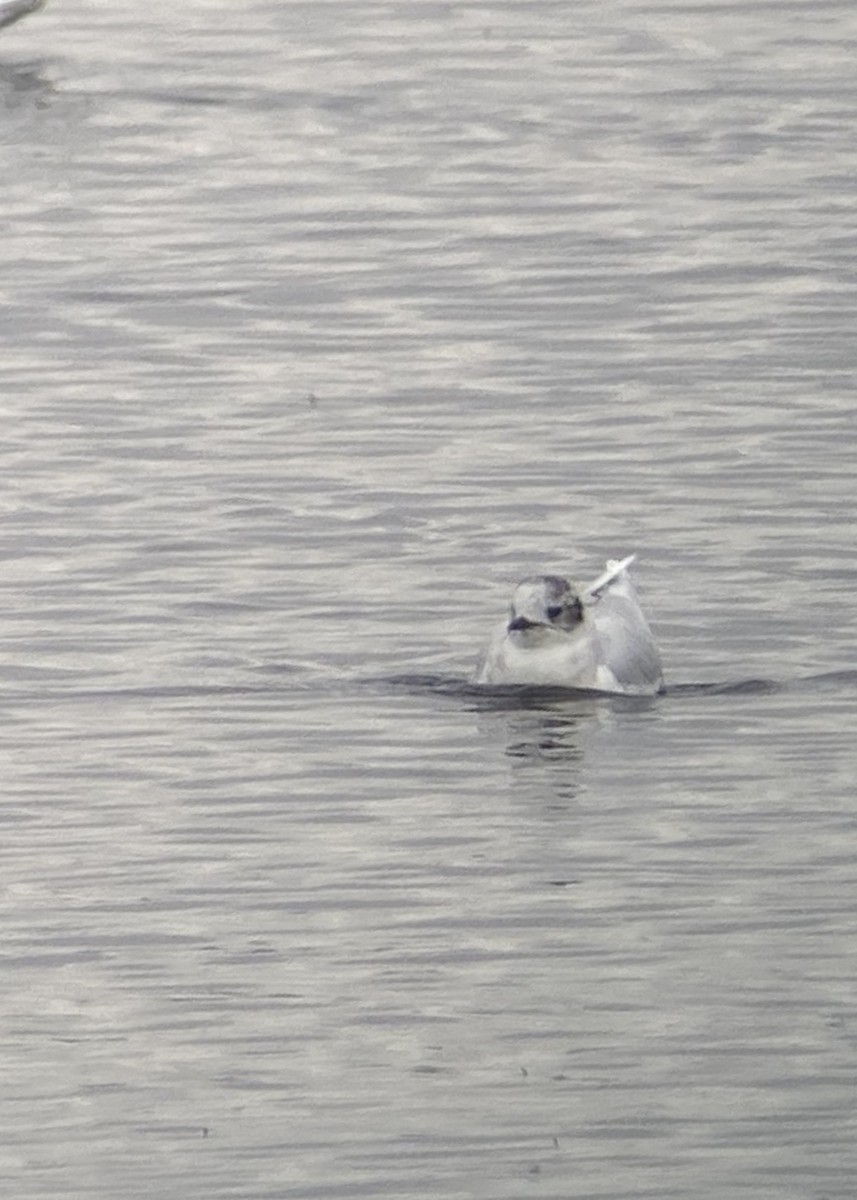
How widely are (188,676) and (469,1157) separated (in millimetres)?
5373

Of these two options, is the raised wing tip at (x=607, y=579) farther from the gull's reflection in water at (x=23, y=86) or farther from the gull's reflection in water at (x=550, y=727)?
the gull's reflection in water at (x=23, y=86)

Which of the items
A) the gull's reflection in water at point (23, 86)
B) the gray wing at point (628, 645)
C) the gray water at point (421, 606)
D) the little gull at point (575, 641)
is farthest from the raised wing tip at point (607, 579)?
the gull's reflection in water at point (23, 86)

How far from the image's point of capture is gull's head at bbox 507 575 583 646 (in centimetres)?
1647

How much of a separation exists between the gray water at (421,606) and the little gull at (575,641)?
0.14 metres

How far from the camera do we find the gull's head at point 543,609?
16469 mm

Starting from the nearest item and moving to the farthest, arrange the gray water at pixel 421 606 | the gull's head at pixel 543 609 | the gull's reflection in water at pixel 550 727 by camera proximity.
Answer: the gray water at pixel 421 606 < the gull's reflection in water at pixel 550 727 < the gull's head at pixel 543 609

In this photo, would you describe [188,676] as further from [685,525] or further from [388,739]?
[685,525]

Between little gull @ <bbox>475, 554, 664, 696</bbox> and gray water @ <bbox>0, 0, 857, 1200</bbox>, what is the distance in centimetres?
14

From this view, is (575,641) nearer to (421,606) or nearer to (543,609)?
(543,609)

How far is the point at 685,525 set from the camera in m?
18.6

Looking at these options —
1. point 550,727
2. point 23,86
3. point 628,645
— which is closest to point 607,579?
point 628,645

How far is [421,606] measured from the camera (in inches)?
685

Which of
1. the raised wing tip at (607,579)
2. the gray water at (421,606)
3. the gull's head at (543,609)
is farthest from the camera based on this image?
the raised wing tip at (607,579)

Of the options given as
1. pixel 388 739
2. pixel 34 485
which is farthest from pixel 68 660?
pixel 34 485
